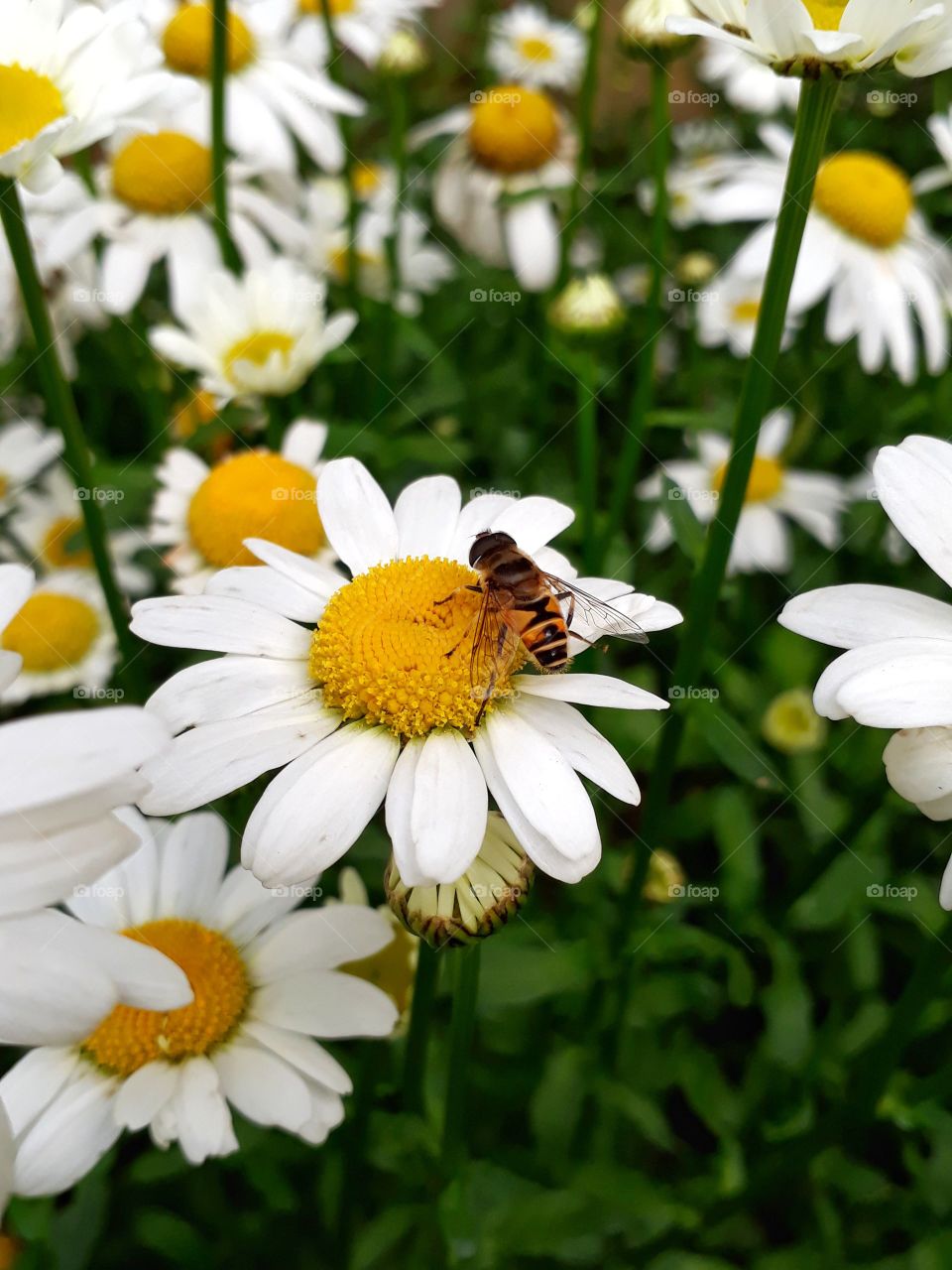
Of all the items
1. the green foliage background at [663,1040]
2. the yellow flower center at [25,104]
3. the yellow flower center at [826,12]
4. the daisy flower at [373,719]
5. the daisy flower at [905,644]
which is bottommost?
the green foliage background at [663,1040]

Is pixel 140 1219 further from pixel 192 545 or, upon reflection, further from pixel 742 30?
pixel 742 30

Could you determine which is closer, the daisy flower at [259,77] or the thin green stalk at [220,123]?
the thin green stalk at [220,123]

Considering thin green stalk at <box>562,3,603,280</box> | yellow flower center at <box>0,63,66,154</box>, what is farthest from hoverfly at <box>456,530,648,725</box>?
thin green stalk at <box>562,3,603,280</box>

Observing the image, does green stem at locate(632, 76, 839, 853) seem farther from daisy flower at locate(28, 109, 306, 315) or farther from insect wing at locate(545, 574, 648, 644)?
daisy flower at locate(28, 109, 306, 315)

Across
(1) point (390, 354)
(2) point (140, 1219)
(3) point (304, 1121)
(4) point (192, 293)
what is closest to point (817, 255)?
(1) point (390, 354)

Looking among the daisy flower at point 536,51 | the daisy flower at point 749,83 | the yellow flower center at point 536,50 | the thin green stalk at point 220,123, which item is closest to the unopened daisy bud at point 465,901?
the thin green stalk at point 220,123

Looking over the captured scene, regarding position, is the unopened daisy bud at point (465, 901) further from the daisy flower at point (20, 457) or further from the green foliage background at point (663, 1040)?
the daisy flower at point (20, 457)
